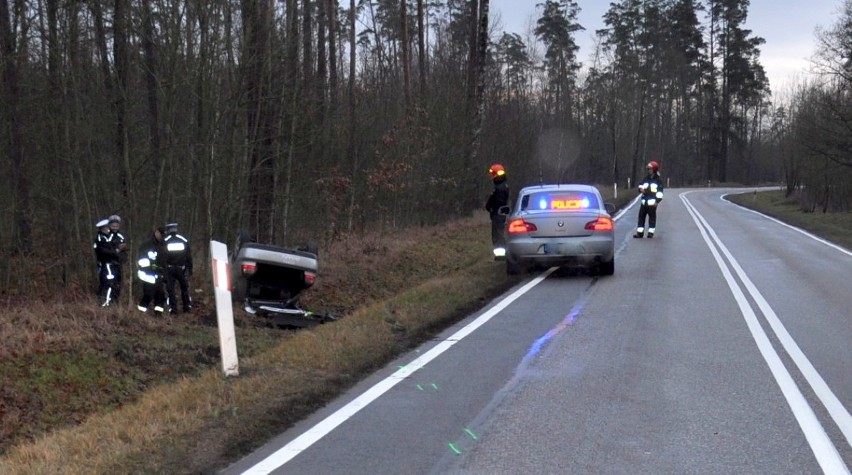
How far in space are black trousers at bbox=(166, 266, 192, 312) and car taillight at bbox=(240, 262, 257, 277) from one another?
164 cm

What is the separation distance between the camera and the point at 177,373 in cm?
1042

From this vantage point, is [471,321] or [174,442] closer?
[174,442]

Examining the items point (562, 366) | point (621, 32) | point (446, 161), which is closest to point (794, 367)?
point (562, 366)

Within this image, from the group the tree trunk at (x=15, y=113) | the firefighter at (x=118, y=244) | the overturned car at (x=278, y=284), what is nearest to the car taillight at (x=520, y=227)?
the overturned car at (x=278, y=284)

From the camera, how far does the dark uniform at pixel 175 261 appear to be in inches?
547

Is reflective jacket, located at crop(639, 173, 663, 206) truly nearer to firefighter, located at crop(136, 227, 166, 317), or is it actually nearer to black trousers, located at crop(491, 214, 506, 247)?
black trousers, located at crop(491, 214, 506, 247)

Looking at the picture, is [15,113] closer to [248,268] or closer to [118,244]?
[118,244]

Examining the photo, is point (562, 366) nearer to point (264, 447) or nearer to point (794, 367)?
point (794, 367)

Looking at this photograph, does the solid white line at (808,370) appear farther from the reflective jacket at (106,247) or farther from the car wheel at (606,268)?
the reflective jacket at (106,247)

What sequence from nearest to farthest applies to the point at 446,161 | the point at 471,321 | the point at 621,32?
the point at 471,321, the point at 446,161, the point at 621,32

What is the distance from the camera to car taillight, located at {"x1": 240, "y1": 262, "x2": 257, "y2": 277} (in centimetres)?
1270

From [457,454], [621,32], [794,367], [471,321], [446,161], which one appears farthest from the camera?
[621,32]

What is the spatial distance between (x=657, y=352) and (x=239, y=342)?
5.05 m

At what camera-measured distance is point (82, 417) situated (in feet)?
30.0
